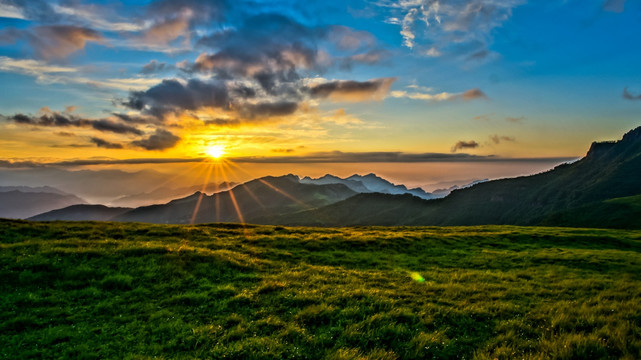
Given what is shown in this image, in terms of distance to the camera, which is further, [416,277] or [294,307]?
[416,277]

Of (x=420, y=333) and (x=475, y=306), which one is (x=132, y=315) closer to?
(x=420, y=333)

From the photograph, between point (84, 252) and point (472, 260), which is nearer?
point (84, 252)

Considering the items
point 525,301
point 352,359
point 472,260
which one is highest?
point 352,359

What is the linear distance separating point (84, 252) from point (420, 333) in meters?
20.3

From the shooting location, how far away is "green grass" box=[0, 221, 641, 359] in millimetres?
8477

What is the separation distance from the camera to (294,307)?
1176 cm

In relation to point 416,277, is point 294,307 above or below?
above

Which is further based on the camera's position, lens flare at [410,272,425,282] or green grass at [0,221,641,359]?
lens flare at [410,272,425,282]

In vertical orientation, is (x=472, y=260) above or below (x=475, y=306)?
below

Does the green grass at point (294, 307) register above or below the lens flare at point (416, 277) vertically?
above

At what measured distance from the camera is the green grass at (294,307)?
8.48 m

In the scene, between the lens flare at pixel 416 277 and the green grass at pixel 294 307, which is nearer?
the green grass at pixel 294 307

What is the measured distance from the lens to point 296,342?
880 cm

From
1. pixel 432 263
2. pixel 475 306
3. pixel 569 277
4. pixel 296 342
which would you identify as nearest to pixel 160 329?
pixel 296 342
